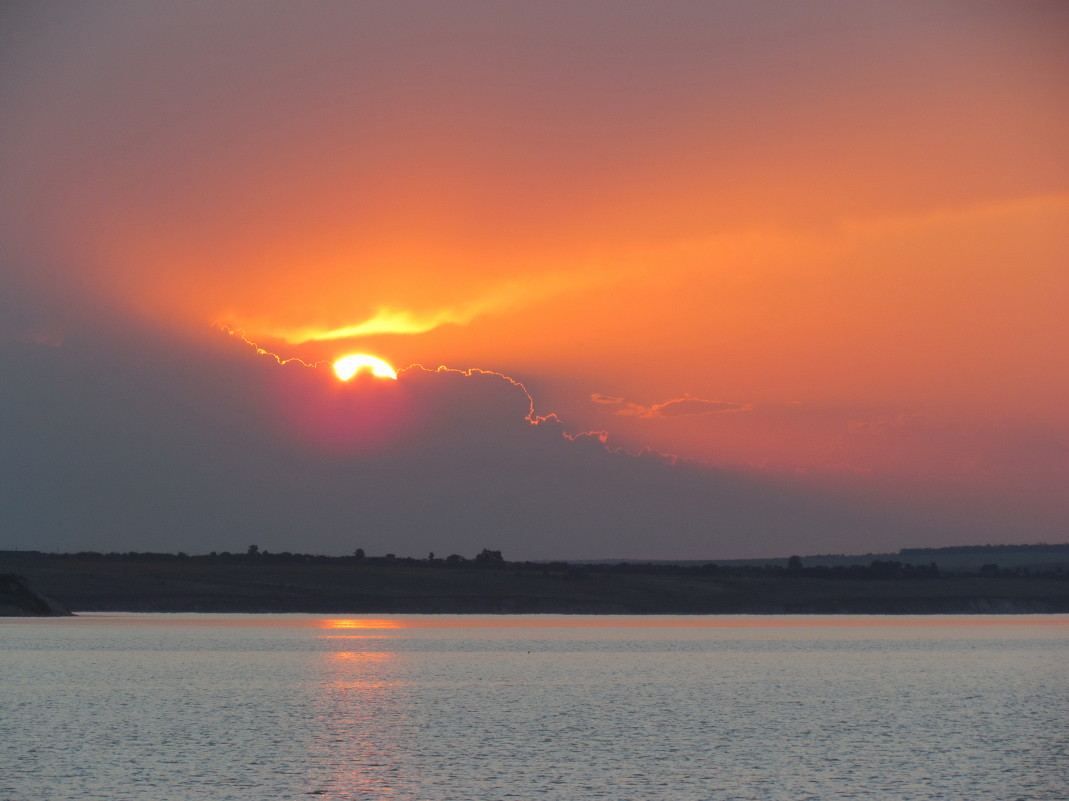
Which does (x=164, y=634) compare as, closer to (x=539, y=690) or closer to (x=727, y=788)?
(x=539, y=690)

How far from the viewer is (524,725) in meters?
60.8

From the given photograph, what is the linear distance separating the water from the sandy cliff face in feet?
231

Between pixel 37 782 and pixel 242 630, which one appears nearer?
pixel 37 782

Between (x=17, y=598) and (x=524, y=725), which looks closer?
(x=524, y=725)

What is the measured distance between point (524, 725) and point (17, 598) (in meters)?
148

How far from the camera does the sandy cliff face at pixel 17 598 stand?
18875 centimetres

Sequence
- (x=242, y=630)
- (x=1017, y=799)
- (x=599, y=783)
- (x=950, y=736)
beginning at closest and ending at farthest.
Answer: (x=1017, y=799) < (x=599, y=783) < (x=950, y=736) < (x=242, y=630)

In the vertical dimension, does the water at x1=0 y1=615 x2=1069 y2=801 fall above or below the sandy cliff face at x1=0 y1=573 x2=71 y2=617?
below

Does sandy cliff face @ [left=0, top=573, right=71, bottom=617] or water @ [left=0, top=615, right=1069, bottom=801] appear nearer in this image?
water @ [left=0, top=615, right=1069, bottom=801]

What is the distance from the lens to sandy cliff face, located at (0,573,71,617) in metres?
189

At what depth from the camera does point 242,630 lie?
18062 centimetres

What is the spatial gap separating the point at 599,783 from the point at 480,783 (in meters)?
3.84

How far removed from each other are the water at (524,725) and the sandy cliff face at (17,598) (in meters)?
70.3

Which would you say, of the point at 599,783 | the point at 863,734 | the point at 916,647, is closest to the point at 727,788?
the point at 599,783
